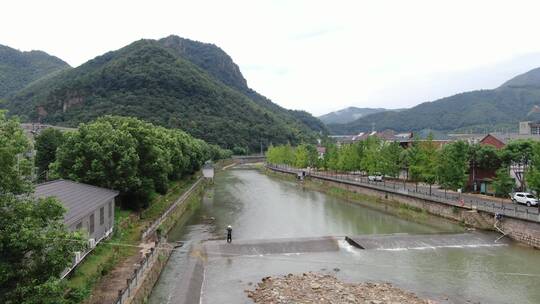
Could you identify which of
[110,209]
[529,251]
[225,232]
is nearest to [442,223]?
[529,251]

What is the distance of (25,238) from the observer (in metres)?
10.7

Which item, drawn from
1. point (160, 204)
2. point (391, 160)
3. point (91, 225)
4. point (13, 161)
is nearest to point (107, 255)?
point (91, 225)

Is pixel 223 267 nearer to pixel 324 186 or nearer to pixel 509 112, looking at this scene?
pixel 324 186

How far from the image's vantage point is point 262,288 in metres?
22.8

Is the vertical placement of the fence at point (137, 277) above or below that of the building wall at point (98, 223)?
below

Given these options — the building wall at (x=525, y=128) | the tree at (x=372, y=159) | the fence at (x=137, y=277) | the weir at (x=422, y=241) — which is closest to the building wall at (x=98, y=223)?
the fence at (x=137, y=277)

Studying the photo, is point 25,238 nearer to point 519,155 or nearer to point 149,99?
point 519,155

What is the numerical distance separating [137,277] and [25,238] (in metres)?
9.92

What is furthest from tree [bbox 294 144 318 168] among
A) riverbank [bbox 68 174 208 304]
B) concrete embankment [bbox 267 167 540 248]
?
riverbank [bbox 68 174 208 304]

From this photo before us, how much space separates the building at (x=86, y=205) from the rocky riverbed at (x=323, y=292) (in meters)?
9.53

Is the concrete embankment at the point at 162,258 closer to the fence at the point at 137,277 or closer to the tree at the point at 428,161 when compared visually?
the fence at the point at 137,277

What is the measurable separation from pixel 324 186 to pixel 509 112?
16069 centimetres

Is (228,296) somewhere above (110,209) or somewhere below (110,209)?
below

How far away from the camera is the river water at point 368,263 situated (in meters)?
22.7
